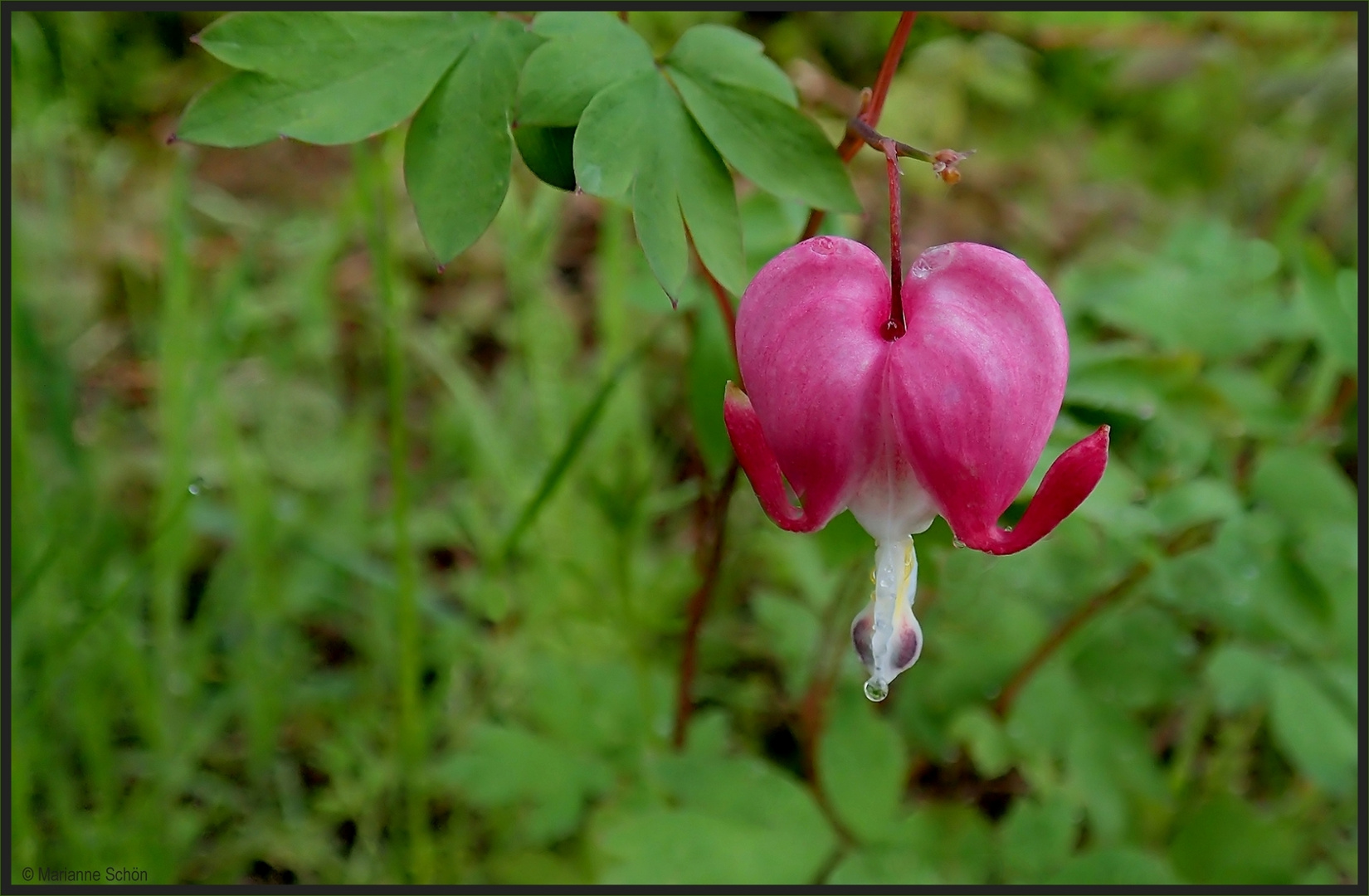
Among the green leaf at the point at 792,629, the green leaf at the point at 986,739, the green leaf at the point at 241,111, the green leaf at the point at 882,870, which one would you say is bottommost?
the green leaf at the point at 792,629

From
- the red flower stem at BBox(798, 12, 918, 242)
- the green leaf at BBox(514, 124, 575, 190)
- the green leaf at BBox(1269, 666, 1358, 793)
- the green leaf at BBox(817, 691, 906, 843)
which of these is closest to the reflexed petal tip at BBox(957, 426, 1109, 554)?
the red flower stem at BBox(798, 12, 918, 242)

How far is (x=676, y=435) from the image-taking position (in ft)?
7.54

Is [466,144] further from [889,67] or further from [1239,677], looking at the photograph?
[1239,677]

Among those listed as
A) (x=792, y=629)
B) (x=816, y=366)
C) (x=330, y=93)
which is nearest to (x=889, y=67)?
(x=816, y=366)

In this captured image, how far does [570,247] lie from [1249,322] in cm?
174

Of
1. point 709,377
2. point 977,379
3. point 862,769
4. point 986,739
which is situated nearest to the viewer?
point 977,379

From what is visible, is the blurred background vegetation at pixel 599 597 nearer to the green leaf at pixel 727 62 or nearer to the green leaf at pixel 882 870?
the green leaf at pixel 882 870

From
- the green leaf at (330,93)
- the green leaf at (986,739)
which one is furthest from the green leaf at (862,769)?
the green leaf at (330,93)

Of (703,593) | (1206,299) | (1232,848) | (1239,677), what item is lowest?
(1232,848)

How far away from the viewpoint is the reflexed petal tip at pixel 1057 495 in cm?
72

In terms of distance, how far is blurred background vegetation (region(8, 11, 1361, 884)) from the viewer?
1320 millimetres

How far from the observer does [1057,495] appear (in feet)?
2.41

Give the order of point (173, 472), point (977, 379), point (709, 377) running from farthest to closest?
1. point (173, 472)
2. point (709, 377)
3. point (977, 379)

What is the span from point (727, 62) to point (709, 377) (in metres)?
0.38
